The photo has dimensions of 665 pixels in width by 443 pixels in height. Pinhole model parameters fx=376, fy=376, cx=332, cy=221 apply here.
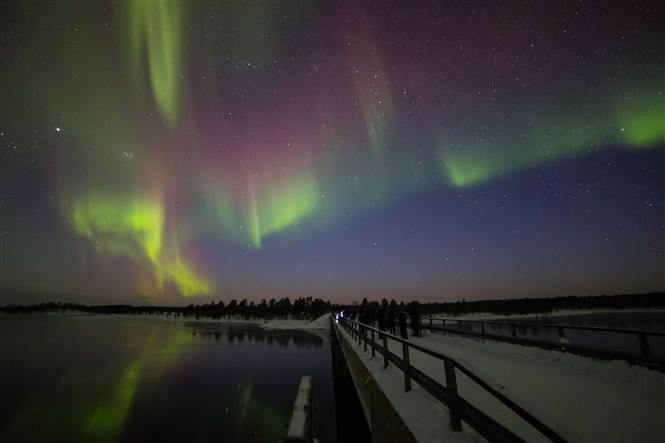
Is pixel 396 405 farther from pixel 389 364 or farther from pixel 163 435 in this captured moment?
pixel 163 435

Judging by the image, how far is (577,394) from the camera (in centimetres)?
669

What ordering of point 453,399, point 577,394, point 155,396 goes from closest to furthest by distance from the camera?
1. point 453,399
2. point 577,394
3. point 155,396

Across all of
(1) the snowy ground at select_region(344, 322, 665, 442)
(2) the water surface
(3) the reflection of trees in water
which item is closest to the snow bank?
(3) the reflection of trees in water

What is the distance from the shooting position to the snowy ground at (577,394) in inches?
187

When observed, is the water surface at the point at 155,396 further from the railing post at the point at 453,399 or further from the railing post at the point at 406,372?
the railing post at the point at 453,399

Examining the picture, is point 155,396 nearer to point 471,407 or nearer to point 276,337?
point 471,407

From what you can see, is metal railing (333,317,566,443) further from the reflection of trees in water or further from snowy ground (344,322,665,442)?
the reflection of trees in water

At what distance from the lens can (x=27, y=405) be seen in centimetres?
2169

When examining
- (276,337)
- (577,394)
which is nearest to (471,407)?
(577,394)

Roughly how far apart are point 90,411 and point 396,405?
21.6 m

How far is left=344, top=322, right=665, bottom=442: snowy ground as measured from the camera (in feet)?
15.6

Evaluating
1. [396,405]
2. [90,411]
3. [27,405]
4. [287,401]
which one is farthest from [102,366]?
[396,405]

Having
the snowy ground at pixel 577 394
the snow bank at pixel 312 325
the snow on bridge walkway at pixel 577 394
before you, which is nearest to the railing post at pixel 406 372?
the snowy ground at pixel 577 394

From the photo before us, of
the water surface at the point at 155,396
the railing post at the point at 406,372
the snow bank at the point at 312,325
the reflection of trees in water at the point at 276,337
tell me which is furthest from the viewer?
the snow bank at the point at 312,325
